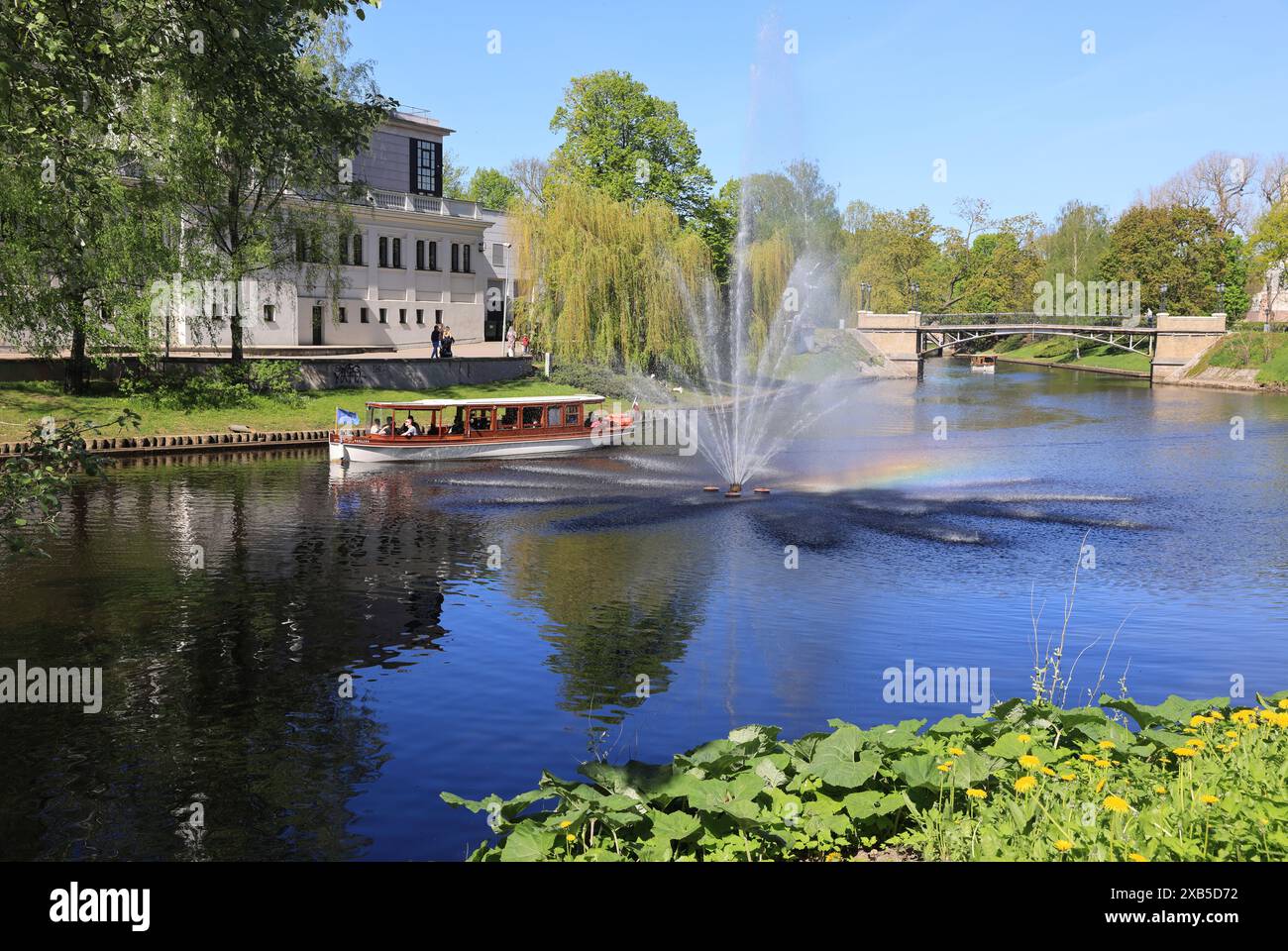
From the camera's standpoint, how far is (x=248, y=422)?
168 ft

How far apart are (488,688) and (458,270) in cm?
7237

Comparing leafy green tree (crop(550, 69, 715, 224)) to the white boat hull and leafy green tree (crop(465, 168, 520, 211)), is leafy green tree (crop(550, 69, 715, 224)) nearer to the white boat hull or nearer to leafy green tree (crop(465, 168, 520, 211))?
the white boat hull

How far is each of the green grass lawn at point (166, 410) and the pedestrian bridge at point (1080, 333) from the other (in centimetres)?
6433

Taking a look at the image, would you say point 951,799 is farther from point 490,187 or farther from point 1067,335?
point 490,187

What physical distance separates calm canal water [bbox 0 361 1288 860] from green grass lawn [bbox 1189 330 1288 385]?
174 ft

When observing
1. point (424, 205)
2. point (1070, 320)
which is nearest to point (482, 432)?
point (424, 205)

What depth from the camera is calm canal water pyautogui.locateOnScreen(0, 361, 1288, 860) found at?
46.9 feet

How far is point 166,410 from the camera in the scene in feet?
164

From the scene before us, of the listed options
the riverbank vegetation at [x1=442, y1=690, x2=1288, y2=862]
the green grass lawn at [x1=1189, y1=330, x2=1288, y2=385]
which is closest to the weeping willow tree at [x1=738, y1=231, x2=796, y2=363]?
the green grass lawn at [x1=1189, y1=330, x2=1288, y2=385]

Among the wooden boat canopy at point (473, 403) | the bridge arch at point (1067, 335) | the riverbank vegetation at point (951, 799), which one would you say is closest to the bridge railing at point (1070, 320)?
the bridge arch at point (1067, 335)

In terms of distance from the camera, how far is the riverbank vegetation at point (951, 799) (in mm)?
8180

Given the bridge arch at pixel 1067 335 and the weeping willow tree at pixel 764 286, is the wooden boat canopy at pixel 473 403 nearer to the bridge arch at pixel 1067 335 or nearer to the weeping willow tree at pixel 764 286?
the weeping willow tree at pixel 764 286
